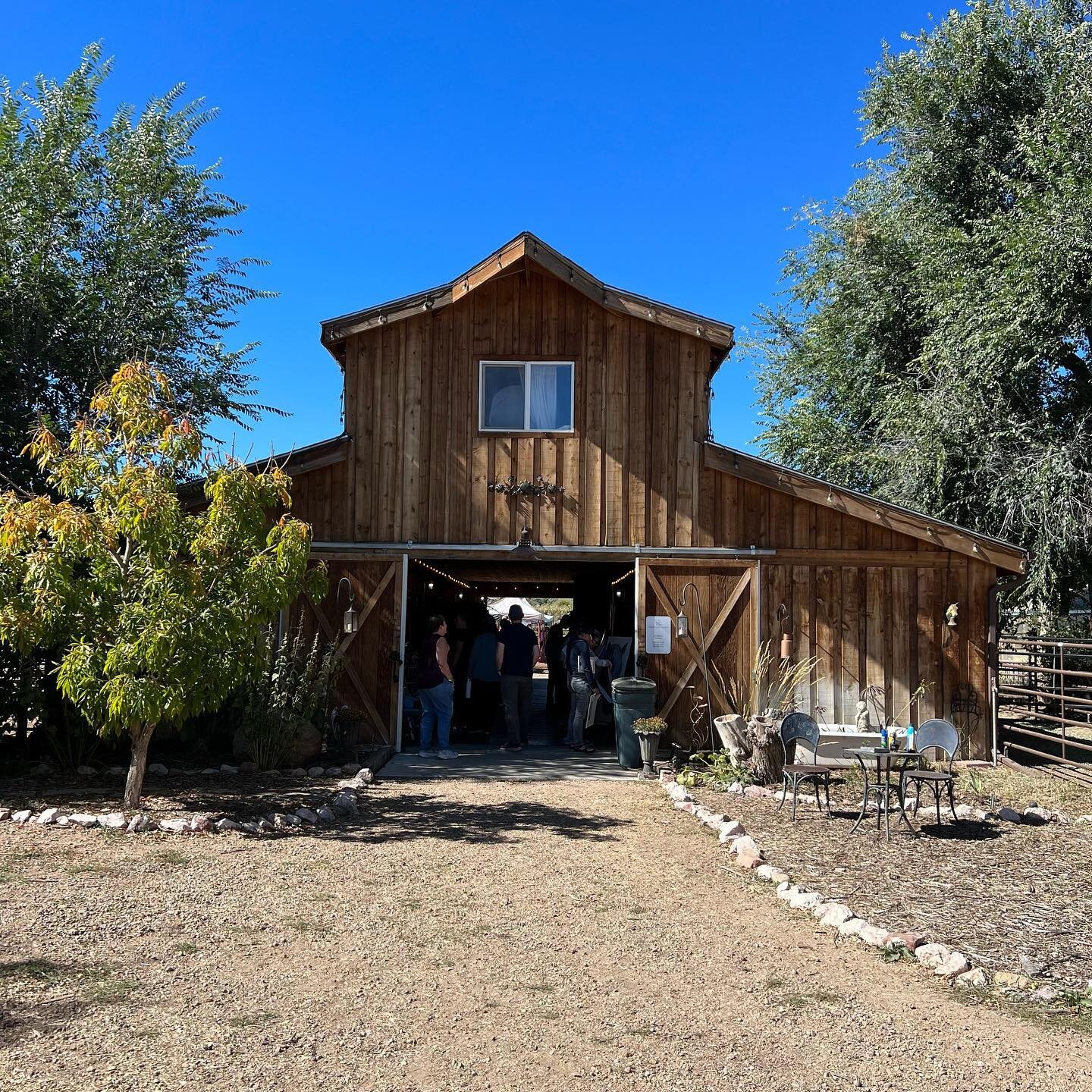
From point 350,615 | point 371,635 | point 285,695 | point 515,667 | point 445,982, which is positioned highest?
point 350,615

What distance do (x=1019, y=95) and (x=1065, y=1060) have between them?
21.1 metres

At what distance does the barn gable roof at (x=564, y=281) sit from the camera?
41.4ft

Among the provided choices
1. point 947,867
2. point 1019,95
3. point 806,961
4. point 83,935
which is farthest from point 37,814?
point 1019,95

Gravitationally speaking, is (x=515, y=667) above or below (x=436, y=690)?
above

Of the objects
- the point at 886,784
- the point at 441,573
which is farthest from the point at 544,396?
the point at 886,784

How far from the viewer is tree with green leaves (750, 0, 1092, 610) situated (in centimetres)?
1716

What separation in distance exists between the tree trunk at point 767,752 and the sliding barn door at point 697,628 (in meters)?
1.63

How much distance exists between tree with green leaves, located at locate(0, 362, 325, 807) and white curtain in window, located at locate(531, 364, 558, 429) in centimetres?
469

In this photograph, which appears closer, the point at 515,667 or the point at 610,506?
the point at 610,506

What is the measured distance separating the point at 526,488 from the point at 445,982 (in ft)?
27.2

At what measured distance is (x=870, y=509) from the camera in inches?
486

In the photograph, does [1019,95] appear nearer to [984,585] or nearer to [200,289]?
[984,585]

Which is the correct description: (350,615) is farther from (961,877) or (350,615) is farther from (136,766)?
(961,877)

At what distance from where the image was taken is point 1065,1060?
4180mm
